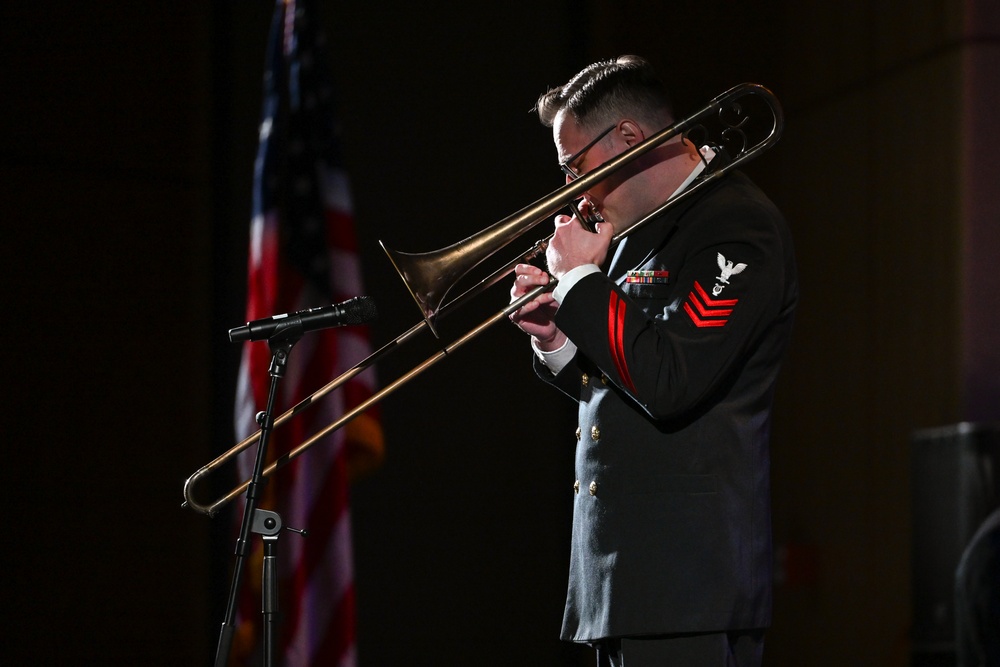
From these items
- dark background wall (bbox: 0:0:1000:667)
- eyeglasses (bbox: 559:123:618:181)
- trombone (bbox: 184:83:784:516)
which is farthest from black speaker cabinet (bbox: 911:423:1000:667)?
eyeglasses (bbox: 559:123:618:181)

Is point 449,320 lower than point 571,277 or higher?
higher

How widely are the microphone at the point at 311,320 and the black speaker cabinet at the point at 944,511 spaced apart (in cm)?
201

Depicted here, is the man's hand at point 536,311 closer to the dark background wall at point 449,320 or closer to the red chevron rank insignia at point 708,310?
the red chevron rank insignia at point 708,310

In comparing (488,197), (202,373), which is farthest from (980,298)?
(202,373)

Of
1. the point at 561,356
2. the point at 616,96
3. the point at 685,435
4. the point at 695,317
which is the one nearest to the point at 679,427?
the point at 685,435

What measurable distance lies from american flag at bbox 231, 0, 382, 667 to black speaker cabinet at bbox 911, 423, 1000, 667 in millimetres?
1611

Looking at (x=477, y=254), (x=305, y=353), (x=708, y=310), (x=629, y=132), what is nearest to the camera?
(x=708, y=310)

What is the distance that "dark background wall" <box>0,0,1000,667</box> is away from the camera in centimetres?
323

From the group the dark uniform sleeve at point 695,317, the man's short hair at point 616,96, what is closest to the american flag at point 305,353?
the man's short hair at point 616,96

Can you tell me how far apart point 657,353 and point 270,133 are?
2021 millimetres

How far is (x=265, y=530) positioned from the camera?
1526 mm

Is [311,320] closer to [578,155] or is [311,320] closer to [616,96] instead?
[578,155]

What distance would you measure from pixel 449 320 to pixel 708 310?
230 centimetres

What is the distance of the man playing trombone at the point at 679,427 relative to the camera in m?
1.50
